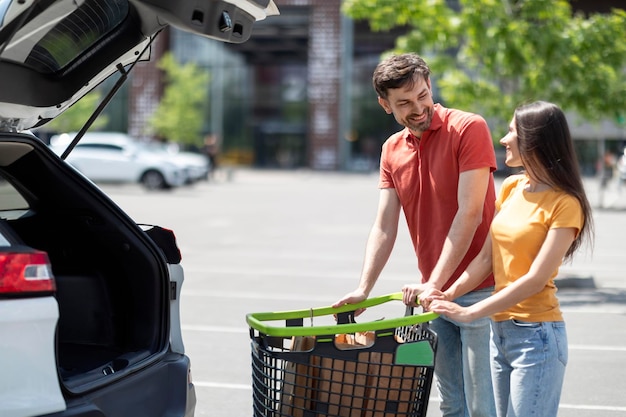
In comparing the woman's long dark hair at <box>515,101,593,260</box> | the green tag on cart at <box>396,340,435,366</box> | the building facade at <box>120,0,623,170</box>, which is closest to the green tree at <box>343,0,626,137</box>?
the woman's long dark hair at <box>515,101,593,260</box>

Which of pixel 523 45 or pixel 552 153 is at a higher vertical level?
pixel 523 45

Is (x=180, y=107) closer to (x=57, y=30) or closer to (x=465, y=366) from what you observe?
(x=57, y=30)

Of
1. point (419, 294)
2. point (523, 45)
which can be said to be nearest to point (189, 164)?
point (523, 45)

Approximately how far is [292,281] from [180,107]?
4502 centimetres

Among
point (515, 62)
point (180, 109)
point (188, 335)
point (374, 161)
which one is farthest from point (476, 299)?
point (374, 161)

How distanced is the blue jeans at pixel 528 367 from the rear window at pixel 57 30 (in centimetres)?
198

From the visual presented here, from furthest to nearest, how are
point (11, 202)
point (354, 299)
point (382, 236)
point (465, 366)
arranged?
point (11, 202) → point (382, 236) → point (465, 366) → point (354, 299)

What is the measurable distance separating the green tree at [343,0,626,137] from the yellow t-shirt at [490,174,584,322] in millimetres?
8765

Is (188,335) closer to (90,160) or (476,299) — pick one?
(476,299)

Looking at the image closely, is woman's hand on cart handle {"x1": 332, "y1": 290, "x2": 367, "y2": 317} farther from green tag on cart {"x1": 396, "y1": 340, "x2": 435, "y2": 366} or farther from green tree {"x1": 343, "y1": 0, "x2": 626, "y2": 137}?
green tree {"x1": 343, "y1": 0, "x2": 626, "y2": 137}

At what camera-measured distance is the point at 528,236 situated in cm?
333

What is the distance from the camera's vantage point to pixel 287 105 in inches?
2527

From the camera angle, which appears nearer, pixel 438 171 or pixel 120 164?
pixel 438 171

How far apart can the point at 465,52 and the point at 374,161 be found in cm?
4798
